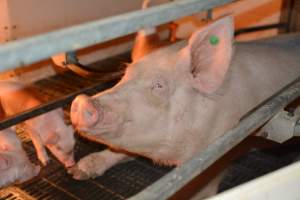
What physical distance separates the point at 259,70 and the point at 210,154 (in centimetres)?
111

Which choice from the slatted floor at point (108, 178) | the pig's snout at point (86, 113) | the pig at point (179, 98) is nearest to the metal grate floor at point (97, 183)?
the slatted floor at point (108, 178)

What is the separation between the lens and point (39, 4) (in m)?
3.63

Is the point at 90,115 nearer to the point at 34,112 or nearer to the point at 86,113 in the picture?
the point at 86,113

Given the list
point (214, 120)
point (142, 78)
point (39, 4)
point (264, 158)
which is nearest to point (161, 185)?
point (142, 78)

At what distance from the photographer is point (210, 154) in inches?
59.4

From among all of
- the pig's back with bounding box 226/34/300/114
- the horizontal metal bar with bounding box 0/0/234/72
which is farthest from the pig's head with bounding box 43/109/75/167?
the horizontal metal bar with bounding box 0/0/234/72

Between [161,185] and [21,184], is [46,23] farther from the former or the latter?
[161,185]

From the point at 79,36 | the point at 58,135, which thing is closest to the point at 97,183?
the point at 58,135

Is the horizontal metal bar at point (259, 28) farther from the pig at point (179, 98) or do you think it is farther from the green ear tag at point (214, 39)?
the green ear tag at point (214, 39)

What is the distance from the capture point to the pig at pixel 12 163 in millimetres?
2449

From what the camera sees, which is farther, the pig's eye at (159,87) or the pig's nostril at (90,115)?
the pig's eye at (159,87)

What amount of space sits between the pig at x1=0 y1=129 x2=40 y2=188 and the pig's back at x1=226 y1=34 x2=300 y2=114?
104cm

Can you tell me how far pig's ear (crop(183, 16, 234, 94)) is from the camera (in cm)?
214

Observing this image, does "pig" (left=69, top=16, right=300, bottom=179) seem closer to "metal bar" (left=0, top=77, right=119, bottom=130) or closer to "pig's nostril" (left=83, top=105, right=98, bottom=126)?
"pig's nostril" (left=83, top=105, right=98, bottom=126)
